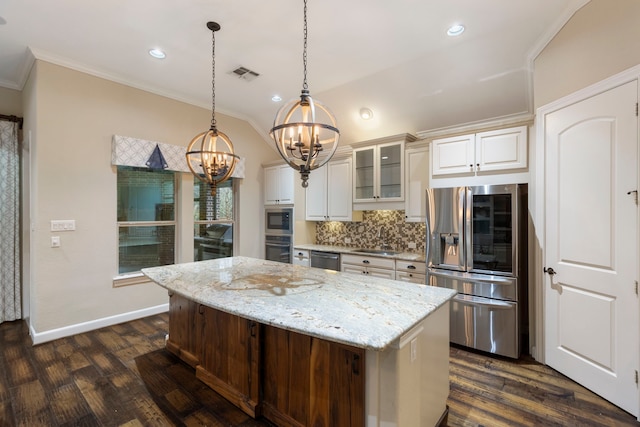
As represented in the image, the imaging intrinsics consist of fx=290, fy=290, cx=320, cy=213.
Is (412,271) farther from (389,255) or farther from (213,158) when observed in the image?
(213,158)

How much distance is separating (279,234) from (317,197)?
1.00 meters

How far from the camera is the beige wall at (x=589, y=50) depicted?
210cm

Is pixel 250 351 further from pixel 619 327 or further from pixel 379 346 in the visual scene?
pixel 619 327

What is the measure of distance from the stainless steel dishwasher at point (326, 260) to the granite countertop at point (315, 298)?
1.55m

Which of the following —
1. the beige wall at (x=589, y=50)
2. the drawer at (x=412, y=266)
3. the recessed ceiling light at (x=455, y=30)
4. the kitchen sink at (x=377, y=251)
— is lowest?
the drawer at (x=412, y=266)

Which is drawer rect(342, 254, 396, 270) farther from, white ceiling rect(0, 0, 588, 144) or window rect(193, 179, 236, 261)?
window rect(193, 179, 236, 261)

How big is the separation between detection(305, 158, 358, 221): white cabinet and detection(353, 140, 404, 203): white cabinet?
0.16 meters

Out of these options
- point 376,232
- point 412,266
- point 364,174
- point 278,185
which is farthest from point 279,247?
point 412,266

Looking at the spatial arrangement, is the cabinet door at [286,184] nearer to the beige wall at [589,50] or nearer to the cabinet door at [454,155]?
the cabinet door at [454,155]

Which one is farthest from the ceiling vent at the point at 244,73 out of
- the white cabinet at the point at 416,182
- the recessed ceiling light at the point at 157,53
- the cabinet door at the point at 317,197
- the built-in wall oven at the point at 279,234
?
the white cabinet at the point at 416,182

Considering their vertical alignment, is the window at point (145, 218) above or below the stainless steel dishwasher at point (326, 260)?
above

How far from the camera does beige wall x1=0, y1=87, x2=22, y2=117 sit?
12.1 ft

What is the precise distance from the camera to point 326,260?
14.5 feet

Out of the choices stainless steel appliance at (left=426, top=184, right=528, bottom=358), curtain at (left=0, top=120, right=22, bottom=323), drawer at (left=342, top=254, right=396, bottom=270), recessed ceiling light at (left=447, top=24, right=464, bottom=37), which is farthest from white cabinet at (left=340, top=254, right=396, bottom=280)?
curtain at (left=0, top=120, right=22, bottom=323)
